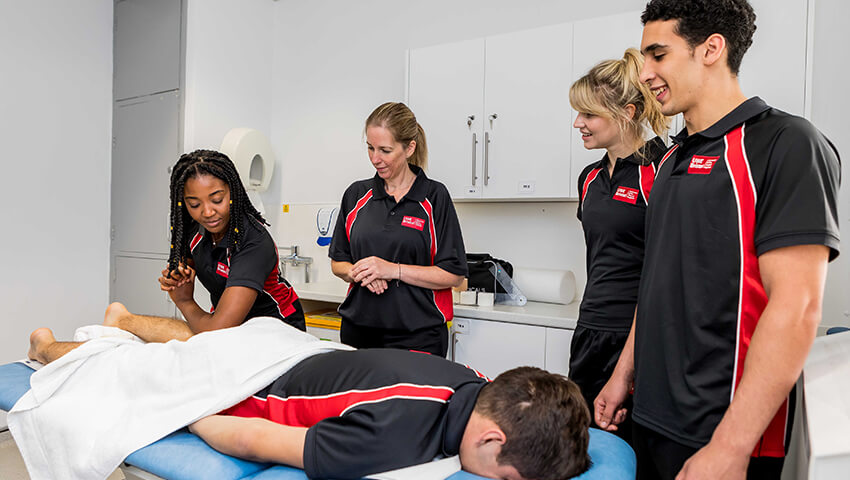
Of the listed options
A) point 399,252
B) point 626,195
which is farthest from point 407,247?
point 626,195

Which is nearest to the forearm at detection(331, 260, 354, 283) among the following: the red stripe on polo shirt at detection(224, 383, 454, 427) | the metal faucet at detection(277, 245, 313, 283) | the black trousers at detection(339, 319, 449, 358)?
the black trousers at detection(339, 319, 449, 358)

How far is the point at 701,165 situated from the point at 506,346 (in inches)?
55.2

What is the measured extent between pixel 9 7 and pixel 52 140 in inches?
27.9

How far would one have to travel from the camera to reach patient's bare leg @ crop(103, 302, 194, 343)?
171 cm

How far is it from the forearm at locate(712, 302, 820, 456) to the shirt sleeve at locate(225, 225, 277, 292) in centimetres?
121

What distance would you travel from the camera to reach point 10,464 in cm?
250

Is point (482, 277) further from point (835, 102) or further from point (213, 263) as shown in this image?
point (835, 102)

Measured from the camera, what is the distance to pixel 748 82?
6.44 ft

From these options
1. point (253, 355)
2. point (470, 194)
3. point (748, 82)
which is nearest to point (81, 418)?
point (253, 355)

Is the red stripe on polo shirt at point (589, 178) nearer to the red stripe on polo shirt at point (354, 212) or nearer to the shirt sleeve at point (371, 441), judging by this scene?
the red stripe on polo shirt at point (354, 212)

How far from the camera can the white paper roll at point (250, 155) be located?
10.4ft

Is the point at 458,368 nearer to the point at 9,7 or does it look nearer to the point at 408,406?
the point at 408,406

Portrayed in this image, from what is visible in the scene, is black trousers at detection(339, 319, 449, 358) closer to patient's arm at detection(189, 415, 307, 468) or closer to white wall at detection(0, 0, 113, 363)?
patient's arm at detection(189, 415, 307, 468)

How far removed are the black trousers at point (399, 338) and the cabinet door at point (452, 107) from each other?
94 cm
